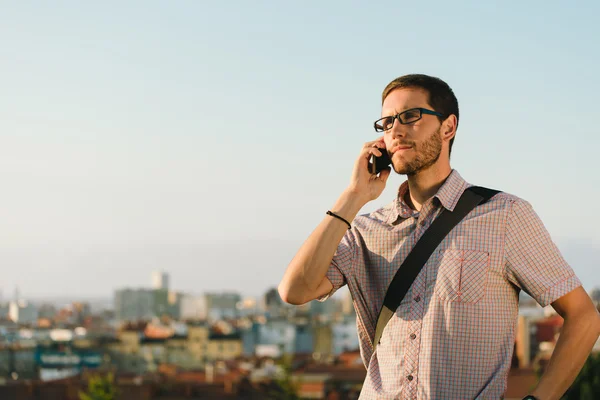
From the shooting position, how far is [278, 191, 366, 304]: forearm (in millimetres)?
2748

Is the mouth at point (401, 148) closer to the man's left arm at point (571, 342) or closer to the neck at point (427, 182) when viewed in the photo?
the neck at point (427, 182)

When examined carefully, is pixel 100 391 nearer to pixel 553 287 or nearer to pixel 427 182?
pixel 427 182

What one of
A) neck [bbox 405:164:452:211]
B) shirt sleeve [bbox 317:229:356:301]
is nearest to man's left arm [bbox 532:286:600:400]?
neck [bbox 405:164:452:211]

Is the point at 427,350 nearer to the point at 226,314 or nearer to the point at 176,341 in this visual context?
the point at 176,341

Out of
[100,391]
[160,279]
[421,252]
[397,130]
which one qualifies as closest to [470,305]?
[421,252]

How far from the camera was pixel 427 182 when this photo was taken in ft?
9.27

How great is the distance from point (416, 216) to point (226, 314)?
12121 centimetres

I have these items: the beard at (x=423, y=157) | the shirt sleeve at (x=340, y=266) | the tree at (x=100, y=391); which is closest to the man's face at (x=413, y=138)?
the beard at (x=423, y=157)

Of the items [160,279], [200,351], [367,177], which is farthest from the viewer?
[160,279]

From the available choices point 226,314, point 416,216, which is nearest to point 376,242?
point 416,216

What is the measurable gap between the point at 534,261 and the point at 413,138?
46 centimetres

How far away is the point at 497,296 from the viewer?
8.56 ft

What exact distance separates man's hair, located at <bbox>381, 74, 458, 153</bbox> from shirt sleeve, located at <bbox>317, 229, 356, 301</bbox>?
1.46 ft

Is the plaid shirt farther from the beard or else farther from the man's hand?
the man's hand
